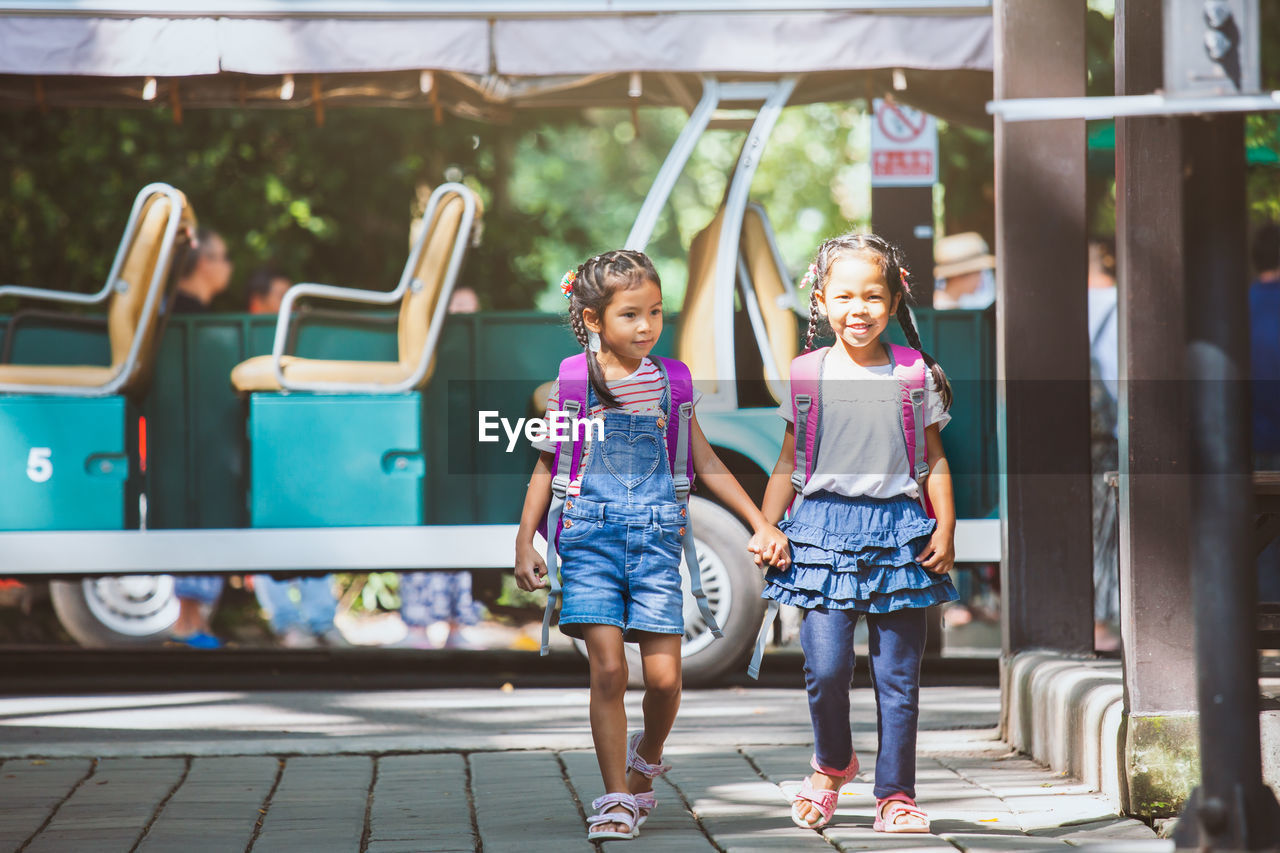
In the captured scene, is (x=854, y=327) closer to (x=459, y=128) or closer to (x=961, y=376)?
(x=961, y=376)

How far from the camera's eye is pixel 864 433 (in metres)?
3.64

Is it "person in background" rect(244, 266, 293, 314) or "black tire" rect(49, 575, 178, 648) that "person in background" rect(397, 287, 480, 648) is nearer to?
"black tire" rect(49, 575, 178, 648)

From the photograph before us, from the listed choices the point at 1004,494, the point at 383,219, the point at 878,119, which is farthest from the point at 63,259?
the point at 1004,494

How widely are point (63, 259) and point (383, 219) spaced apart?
2365mm

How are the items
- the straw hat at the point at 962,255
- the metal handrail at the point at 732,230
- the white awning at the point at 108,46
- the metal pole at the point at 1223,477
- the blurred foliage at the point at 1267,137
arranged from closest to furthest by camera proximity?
the metal pole at the point at 1223,477
the white awning at the point at 108,46
the metal handrail at the point at 732,230
the blurred foliage at the point at 1267,137
the straw hat at the point at 962,255

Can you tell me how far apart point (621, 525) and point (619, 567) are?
93mm

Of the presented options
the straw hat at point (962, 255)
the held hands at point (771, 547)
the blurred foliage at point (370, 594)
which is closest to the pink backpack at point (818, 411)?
the held hands at point (771, 547)

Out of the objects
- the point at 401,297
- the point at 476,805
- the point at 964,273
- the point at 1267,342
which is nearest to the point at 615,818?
the point at 476,805

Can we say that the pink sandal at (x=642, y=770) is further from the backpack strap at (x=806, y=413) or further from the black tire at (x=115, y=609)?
the black tire at (x=115, y=609)

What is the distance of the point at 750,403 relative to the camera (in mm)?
6387

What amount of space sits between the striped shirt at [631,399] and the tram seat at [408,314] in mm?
2937

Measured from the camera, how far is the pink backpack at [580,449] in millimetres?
3664

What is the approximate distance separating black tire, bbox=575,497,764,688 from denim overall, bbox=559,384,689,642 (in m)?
2.62

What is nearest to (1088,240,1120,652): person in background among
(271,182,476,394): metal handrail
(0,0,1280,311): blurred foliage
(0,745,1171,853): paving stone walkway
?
(0,0,1280,311): blurred foliage
